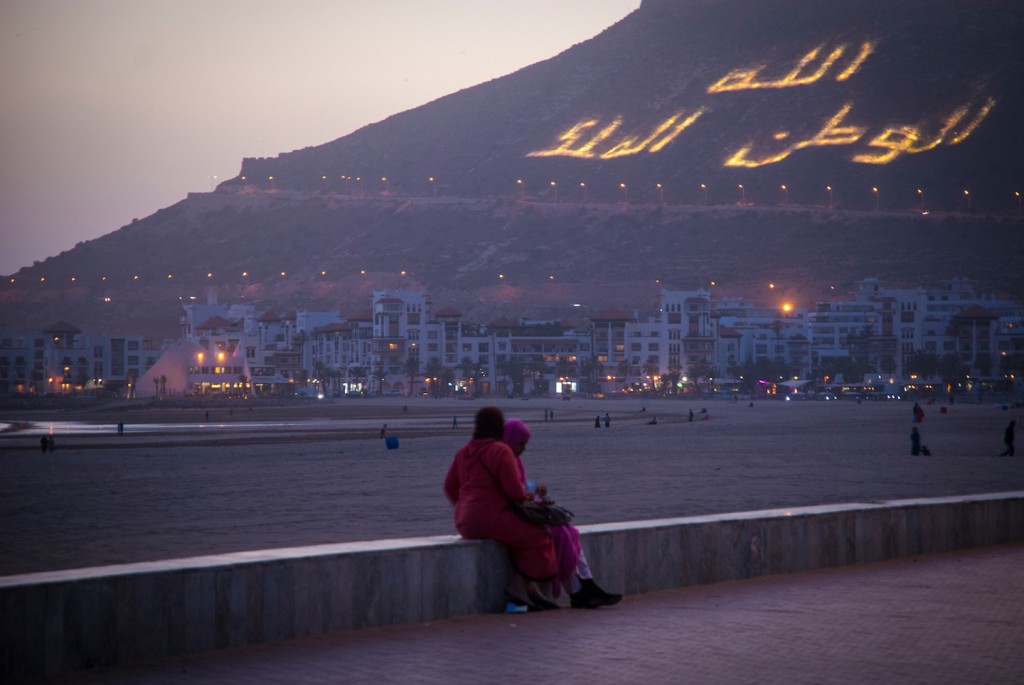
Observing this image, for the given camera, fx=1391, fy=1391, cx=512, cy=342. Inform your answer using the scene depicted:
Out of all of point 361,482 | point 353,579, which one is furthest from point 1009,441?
point 353,579

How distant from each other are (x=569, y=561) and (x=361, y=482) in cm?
1325

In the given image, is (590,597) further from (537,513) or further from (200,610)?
(200,610)

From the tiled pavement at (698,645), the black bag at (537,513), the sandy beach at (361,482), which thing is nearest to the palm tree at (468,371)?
the sandy beach at (361,482)

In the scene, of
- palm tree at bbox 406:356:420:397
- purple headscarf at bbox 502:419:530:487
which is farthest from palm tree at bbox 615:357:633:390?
purple headscarf at bbox 502:419:530:487

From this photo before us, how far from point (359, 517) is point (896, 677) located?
9158 mm

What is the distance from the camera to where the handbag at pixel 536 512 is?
8180mm

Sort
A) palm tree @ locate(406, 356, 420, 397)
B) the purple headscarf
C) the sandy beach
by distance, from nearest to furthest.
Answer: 1. the purple headscarf
2. the sandy beach
3. palm tree @ locate(406, 356, 420, 397)

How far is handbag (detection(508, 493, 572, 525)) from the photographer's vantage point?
8.18 meters

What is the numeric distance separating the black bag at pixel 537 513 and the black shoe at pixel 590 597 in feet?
1.70

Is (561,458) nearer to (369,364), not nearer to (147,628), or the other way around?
(147,628)

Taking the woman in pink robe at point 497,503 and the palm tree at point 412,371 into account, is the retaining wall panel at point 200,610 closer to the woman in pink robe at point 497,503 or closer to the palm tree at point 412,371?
the woman in pink robe at point 497,503

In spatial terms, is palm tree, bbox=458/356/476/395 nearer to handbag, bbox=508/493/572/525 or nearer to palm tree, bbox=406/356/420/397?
palm tree, bbox=406/356/420/397

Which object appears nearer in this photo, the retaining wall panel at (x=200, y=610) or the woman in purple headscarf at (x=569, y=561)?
the retaining wall panel at (x=200, y=610)

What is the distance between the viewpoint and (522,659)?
7.05 meters
